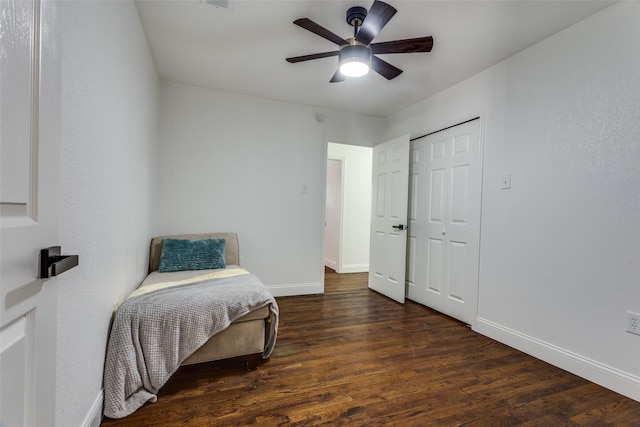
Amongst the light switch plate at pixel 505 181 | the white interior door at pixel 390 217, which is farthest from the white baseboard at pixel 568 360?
the light switch plate at pixel 505 181

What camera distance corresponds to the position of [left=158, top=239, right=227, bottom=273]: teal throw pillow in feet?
8.48

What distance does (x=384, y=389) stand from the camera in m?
1.69

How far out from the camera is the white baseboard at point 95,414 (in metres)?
1.23

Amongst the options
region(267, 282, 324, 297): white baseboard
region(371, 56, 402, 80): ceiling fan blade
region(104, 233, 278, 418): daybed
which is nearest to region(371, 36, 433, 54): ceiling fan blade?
region(371, 56, 402, 80): ceiling fan blade

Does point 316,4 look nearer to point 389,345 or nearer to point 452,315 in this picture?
point 389,345

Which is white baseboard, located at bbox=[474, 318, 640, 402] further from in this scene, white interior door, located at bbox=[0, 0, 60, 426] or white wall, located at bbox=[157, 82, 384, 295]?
white interior door, located at bbox=[0, 0, 60, 426]

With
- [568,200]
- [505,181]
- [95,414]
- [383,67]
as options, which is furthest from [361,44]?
[95,414]

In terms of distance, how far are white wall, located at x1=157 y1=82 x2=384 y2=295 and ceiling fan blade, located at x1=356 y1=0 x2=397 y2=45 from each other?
5.89ft

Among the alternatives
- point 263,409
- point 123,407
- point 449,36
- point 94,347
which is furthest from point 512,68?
point 123,407

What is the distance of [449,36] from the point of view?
2.14m

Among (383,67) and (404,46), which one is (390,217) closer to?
(383,67)

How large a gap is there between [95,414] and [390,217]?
3.12 m

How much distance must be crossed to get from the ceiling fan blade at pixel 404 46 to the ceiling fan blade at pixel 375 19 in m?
0.13

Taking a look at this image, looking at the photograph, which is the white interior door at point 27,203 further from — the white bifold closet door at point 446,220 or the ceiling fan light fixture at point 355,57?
the white bifold closet door at point 446,220
